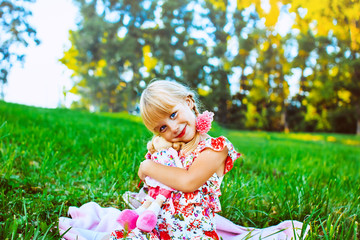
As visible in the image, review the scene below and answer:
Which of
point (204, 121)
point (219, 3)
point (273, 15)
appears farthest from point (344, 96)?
point (204, 121)

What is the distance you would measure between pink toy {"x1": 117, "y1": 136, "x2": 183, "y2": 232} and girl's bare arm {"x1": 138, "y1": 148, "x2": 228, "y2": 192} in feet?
0.17

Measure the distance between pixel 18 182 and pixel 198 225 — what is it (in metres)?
1.52

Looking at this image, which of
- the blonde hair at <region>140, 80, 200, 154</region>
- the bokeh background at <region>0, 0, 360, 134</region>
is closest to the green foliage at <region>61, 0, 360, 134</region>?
the bokeh background at <region>0, 0, 360, 134</region>

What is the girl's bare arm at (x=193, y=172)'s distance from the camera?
1.63m

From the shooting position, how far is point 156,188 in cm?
176

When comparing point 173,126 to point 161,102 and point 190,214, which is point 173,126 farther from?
point 190,214

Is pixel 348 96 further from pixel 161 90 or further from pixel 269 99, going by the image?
pixel 161 90

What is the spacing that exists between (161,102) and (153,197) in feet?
1.78

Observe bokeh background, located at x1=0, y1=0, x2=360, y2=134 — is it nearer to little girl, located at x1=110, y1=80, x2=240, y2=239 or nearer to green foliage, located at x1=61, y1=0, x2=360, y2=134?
green foliage, located at x1=61, y1=0, x2=360, y2=134

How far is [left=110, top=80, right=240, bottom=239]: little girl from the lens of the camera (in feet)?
5.41

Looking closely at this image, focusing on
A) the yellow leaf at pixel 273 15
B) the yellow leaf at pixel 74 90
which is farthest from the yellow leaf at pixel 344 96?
the yellow leaf at pixel 74 90

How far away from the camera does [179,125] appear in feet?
5.68

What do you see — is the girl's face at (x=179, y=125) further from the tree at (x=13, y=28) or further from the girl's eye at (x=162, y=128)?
the tree at (x=13, y=28)

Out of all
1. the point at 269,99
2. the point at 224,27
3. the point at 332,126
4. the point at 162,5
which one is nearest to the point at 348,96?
the point at 332,126
